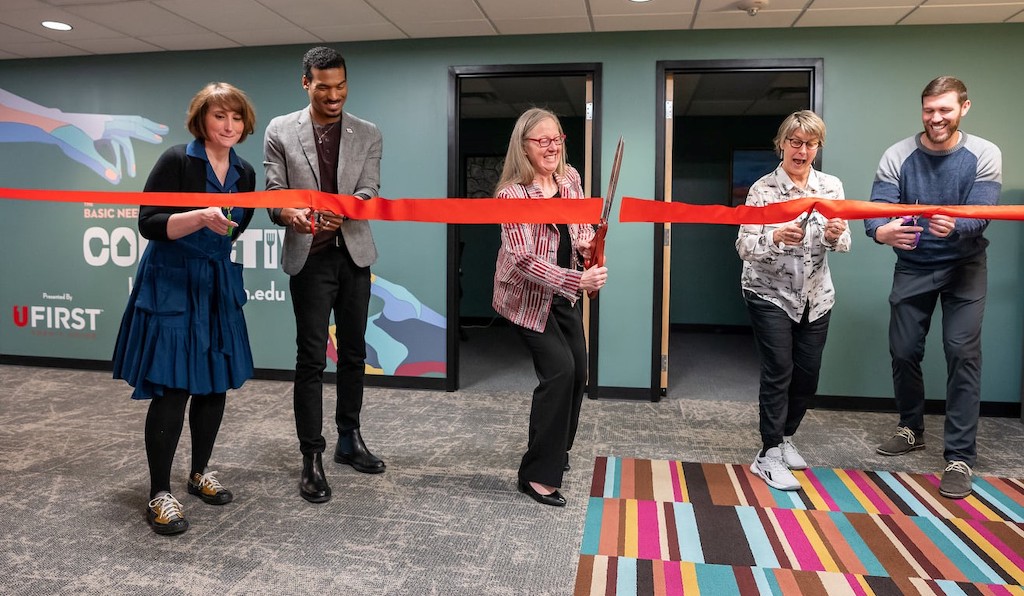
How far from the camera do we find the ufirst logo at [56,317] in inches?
201

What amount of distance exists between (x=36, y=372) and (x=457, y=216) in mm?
4360

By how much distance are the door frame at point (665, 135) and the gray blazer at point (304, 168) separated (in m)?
2.28

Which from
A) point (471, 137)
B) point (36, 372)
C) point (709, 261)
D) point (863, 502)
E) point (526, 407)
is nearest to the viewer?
point (863, 502)

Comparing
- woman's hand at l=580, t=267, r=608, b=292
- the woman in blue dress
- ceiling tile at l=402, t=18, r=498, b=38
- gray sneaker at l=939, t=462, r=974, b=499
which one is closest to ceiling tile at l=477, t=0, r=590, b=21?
ceiling tile at l=402, t=18, r=498, b=38

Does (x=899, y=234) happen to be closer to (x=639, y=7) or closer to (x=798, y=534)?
(x=798, y=534)

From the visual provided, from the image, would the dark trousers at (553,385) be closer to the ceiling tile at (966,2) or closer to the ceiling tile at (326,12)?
the ceiling tile at (326,12)

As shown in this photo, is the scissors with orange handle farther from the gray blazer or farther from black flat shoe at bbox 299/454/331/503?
black flat shoe at bbox 299/454/331/503

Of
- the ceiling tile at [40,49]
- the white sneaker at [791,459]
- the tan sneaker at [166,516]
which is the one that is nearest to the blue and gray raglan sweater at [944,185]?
the white sneaker at [791,459]

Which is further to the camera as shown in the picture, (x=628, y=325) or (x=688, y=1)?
(x=628, y=325)

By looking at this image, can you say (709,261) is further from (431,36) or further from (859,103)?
(431,36)

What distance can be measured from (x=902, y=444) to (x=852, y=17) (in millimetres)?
2449

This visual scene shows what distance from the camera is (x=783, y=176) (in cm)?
268

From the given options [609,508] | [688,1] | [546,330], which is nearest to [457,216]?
[546,330]

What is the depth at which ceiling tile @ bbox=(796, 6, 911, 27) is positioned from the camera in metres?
3.73
